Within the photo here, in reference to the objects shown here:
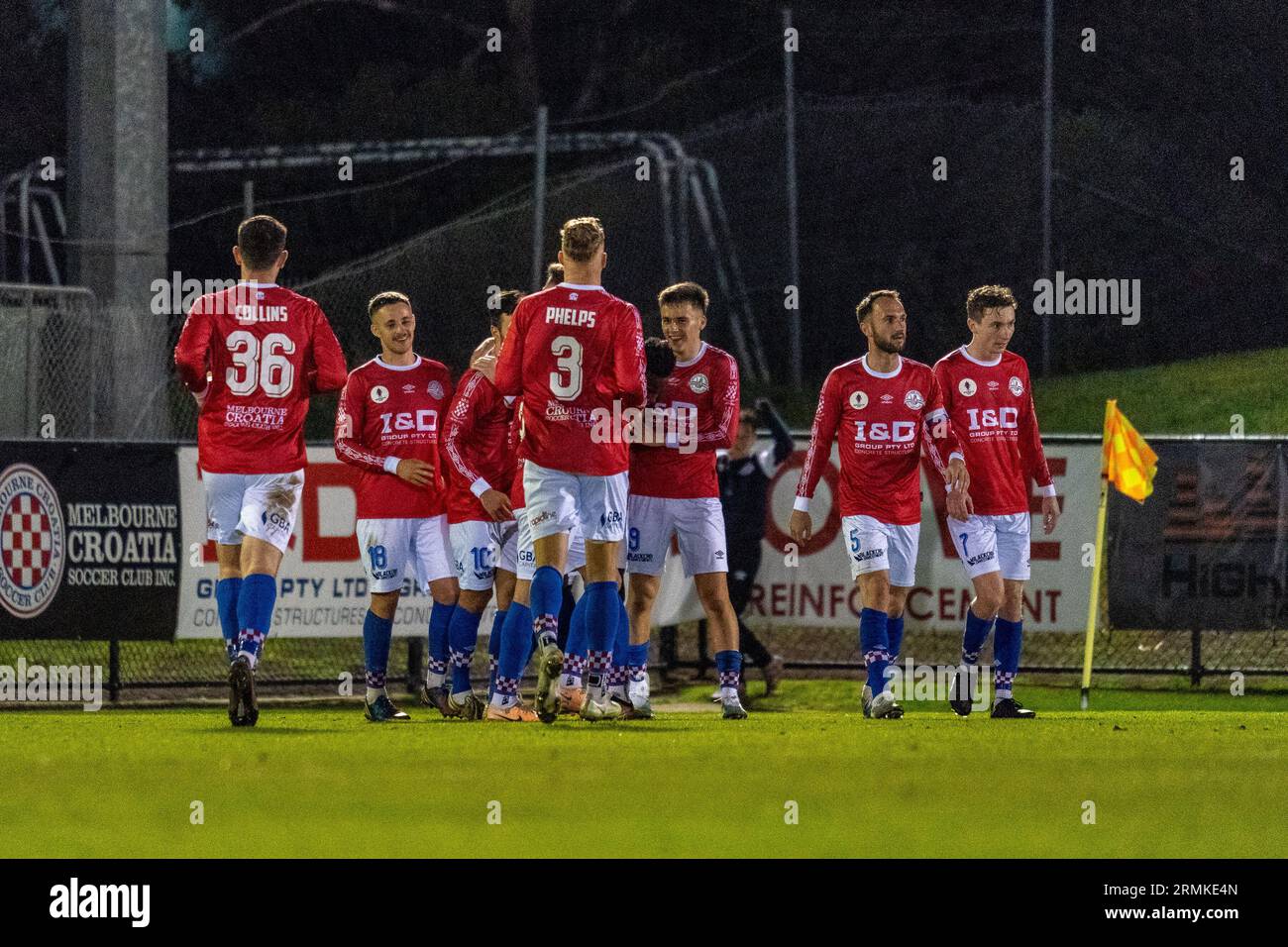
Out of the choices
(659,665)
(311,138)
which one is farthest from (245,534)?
(311,138)

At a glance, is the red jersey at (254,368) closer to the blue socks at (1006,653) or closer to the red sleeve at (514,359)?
the red sleeve at (514,359)

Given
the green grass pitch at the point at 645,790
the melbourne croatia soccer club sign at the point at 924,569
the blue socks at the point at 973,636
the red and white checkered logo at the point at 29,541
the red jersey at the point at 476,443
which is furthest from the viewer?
the melbourne croatia soccer club sign at the point at 924,569

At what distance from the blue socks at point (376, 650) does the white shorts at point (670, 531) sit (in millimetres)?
1485

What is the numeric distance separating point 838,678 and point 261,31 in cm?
1531

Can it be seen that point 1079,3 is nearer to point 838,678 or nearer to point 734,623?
point 838,678

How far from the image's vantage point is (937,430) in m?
11.2

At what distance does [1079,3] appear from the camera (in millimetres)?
25062

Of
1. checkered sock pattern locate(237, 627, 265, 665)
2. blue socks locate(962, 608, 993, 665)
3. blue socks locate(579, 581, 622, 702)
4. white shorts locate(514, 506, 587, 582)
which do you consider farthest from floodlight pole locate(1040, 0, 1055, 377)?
checkered sock pattern locate(237, 627, 265, 665)

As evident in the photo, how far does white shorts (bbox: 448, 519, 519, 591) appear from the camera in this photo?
36.9 feet

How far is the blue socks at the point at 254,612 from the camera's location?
31.8 ft

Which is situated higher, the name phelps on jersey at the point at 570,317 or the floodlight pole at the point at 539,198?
the floodlight pole at the point at 539,198

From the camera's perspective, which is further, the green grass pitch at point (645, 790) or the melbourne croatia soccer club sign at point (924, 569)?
the melbourne croatia soccer club sign at point (924, 569)

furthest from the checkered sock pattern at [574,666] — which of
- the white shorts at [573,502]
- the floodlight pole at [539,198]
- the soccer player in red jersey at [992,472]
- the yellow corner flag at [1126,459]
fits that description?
the floodlight pole at [539,198]

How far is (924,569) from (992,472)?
4.43m
